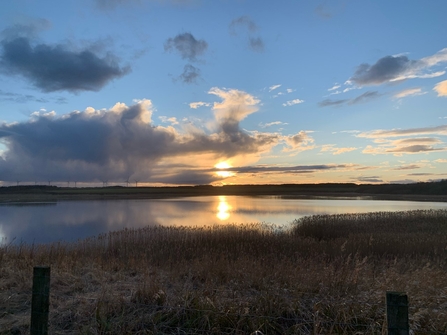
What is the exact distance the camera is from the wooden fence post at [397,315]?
3.31 metres

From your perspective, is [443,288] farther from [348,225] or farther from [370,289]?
[348,225]

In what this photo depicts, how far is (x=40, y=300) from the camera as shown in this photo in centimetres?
399

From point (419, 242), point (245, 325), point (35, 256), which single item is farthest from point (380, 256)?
point (35, 256)

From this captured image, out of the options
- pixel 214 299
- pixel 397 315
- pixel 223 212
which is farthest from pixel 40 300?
pixel 223 212

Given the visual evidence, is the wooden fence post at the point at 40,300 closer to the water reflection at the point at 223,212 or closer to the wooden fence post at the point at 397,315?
the wooden fence post at the point at 397,315

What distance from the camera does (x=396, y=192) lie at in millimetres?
111500

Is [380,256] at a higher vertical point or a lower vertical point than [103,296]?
lower

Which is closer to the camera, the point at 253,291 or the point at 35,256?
the point at 253,291

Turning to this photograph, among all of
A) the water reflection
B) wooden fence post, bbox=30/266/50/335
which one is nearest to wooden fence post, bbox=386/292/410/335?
wooden fence post, bbox=30/266/50/335

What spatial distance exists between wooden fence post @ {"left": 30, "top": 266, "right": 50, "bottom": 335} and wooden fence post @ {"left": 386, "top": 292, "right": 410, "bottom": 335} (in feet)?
12.4

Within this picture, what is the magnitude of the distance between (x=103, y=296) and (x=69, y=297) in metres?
1.02

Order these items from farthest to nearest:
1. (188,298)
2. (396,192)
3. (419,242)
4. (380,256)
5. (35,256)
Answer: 1. (396,192)
2. (419,242)
3. (380,256)
4. (35,256)
5. (188,298)

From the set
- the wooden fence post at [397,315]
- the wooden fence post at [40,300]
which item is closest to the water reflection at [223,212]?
the wooden fence post at [40,300]

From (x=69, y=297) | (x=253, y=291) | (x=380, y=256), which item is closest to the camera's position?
(x=69, y=297)
